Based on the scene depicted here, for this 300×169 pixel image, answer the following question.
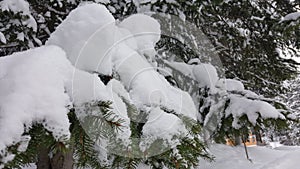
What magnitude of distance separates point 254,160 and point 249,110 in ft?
13.4

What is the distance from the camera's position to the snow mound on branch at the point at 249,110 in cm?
255

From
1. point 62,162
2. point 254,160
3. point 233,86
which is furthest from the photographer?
point 254,160

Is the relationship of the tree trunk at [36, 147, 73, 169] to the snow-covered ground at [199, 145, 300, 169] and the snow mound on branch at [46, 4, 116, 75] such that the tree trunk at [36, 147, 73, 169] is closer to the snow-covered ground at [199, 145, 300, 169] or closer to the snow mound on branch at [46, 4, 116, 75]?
the snow mound on branch at [46, 4, 116, 75]

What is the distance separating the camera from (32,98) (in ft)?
3.08

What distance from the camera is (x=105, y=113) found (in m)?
1.03

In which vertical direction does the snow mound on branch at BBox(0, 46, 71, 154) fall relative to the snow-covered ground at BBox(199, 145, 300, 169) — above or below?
above

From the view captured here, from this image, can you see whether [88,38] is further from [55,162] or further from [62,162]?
[55,162]

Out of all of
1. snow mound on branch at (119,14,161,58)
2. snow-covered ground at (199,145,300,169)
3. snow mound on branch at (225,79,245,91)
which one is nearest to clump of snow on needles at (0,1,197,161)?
snow mound on branch at (119,14,161,58)

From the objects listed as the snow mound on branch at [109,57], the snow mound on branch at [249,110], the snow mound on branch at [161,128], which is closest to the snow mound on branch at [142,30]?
the snow mound on branch at [109,57]

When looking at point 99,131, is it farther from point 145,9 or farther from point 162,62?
point 145,9

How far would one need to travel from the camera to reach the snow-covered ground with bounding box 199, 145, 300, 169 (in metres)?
3.26

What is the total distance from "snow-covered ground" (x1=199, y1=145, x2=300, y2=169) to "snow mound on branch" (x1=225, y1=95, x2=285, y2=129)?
0.78 m

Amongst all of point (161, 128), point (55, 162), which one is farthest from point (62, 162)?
point (161, 128)

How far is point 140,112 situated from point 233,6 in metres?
5.28
